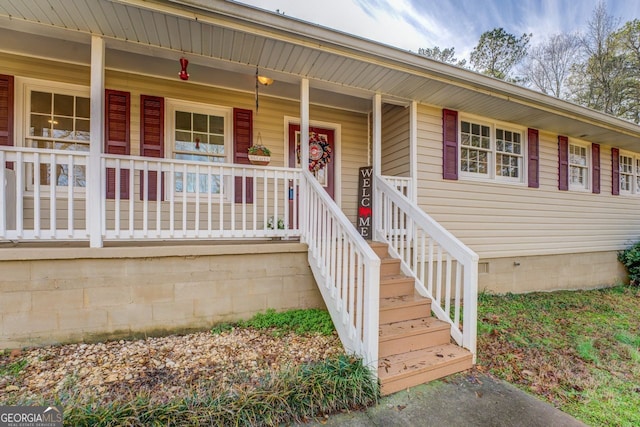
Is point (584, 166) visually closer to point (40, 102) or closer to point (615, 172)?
point (615, 172)

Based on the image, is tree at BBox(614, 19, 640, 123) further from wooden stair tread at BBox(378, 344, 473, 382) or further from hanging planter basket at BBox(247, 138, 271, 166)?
hanging planter basket at BBox(247, 138, 271, 166)

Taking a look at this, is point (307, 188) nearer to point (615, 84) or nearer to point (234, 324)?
point (234, 324)

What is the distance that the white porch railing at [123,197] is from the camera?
2828 millimetres

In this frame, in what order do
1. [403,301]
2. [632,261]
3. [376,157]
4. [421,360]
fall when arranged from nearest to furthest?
[421,360], [403,301], [376,157], [632,261]

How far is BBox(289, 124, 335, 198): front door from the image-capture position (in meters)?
5.18

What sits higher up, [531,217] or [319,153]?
[319,153]

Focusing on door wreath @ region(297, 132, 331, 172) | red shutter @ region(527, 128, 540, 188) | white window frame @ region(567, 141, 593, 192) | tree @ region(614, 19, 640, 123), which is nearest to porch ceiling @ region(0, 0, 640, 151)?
red shutter @ region(527, 128, 540, 188)

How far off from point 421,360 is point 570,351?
1929mm

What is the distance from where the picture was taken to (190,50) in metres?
3.28

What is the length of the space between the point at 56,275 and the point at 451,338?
4.04m

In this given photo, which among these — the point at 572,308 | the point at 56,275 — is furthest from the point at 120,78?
the point at 572,308

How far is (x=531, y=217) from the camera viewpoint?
18.6 feet

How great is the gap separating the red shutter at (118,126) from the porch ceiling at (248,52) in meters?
0.42

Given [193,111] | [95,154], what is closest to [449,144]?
[193,111]
